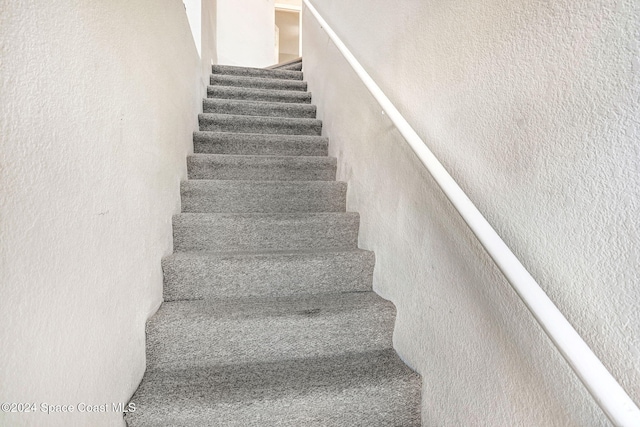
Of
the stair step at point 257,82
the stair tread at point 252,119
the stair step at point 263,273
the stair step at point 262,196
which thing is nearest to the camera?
the stair step at point 263,273

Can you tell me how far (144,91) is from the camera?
3.37 feet

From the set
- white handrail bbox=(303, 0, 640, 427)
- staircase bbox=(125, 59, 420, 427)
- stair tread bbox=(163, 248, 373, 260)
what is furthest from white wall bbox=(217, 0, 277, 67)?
white handrail bbox=(303, 0, 640, 427)

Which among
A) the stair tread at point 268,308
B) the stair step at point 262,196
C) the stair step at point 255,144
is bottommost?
the stair tread at point 268,308

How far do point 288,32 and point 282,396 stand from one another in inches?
297

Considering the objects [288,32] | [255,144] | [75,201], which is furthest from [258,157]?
[288,32]

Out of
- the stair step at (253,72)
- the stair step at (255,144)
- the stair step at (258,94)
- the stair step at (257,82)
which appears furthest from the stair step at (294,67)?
the stair step at (255,144)

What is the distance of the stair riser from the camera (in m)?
1.07

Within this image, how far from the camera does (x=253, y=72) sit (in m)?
3.04

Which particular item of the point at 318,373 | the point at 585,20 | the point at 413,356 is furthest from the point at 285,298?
the point at 585,20

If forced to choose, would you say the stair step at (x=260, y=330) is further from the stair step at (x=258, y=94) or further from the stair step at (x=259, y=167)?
the stair step at (x=258, y=94)

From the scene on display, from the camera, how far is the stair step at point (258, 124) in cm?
218

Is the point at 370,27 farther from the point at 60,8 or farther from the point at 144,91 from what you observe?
the point at 60,8

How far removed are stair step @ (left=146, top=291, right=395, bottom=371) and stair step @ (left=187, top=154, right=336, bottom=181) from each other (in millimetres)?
817

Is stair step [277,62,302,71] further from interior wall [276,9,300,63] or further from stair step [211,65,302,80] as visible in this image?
interior wall [276,9,300,63]
